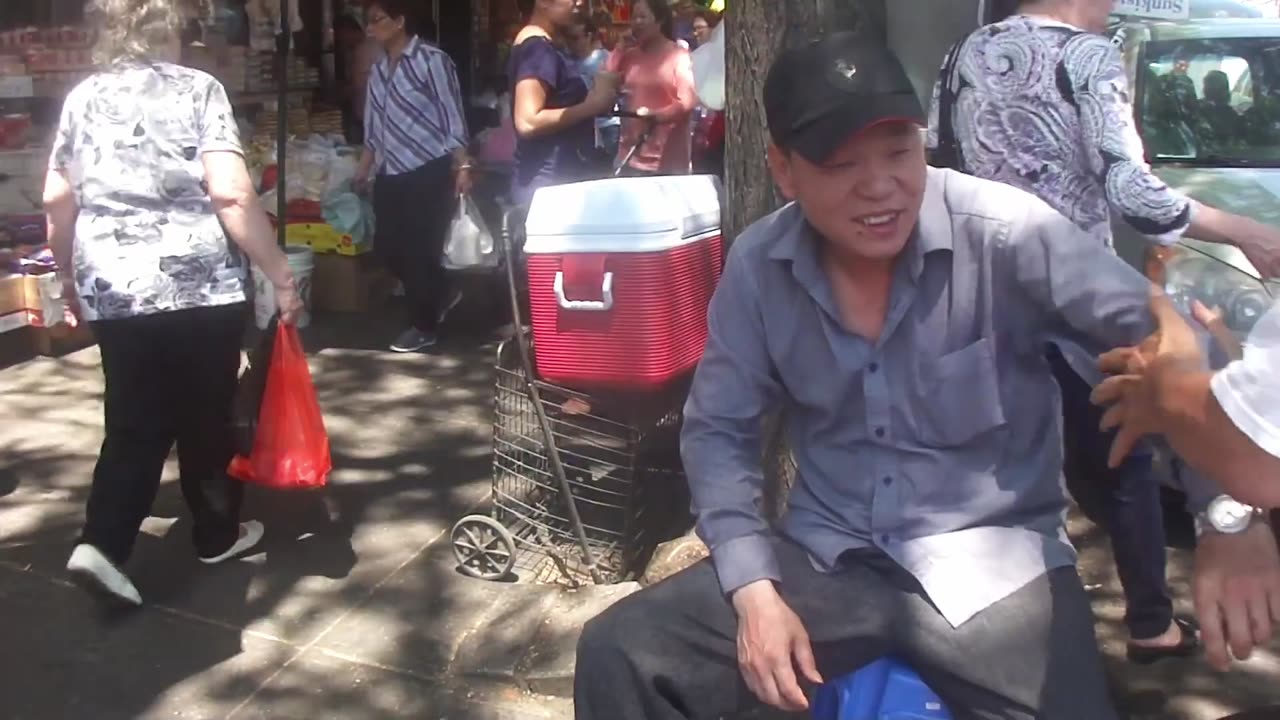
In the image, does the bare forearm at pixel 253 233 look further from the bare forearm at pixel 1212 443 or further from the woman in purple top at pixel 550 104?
the bare forearm at pixel 1212 443

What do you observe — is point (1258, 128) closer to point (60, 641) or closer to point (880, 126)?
point (880, 126)

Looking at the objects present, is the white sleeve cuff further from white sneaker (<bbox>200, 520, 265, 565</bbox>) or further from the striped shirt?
the striped shirt

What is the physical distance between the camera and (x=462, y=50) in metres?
10.2

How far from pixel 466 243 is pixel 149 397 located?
282 centimetres

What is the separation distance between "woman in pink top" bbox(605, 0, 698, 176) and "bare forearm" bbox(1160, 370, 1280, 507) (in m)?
4.10

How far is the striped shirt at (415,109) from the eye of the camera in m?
6.48

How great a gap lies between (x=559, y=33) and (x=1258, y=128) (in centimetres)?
289

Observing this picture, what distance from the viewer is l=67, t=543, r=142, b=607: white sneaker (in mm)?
3820

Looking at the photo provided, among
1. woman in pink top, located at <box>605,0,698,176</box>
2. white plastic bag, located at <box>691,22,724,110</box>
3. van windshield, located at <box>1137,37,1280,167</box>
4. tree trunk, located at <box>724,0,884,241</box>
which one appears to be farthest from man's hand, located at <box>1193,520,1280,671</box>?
woman in pink top, located at <box>605,0,698,176</box>

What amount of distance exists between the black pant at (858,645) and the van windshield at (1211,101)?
3717mm

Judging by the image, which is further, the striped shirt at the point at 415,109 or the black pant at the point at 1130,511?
the striped shirt at the point at 415,109

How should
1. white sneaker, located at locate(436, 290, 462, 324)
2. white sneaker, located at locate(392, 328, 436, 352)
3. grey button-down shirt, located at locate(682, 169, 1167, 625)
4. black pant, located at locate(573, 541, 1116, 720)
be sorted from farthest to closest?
white sneaker, located at locate(436, 290, 462, 324)
white sneaker, located at locate(392, 328, 436, 352)
grey button-down shirt, located at locate(682, 169, 1167, 625)
black pant, located at locate(573, 541, 1116, 720)

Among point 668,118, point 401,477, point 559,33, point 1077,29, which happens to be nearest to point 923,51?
point 1077,29

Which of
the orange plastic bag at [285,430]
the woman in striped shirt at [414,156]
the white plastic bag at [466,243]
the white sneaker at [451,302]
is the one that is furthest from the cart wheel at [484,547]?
the white sneaker at [451,302]
